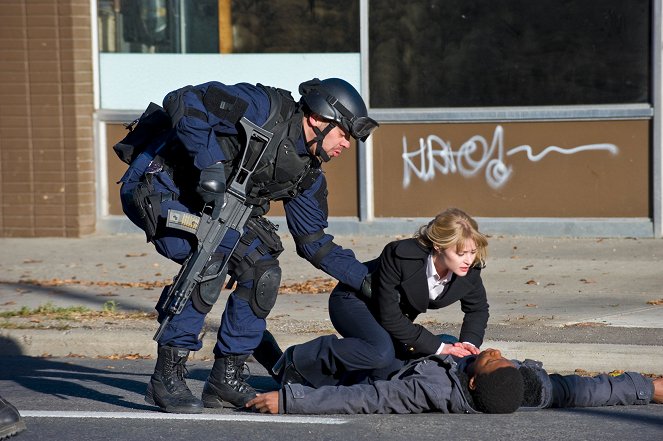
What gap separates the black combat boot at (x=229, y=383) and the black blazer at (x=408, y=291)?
0.73 metres

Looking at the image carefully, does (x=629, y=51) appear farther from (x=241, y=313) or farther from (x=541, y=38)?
(x=241, y=313)

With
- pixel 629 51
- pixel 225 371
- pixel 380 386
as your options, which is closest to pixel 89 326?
pixel 225 371

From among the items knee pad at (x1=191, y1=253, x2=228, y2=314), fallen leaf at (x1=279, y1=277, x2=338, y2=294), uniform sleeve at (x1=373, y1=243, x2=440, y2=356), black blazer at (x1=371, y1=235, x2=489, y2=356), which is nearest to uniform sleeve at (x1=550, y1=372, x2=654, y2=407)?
black blazer at (x1=371, y1=235, x2=489, y2=356)

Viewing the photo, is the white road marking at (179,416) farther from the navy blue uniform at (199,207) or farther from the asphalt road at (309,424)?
the navy blue uniform at (199,207)

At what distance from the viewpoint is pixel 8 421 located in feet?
17.4

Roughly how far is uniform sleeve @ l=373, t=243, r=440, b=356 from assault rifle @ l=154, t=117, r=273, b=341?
733 millimetres

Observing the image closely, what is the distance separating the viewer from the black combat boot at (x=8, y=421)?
17.3 ft

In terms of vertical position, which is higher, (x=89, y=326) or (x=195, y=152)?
(x=195, y=152)

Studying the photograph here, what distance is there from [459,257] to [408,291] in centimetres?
30

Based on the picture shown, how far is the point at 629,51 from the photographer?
10.8 m

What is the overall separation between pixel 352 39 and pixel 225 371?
6.18 meters

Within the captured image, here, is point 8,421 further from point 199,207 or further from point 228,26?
point 228,26

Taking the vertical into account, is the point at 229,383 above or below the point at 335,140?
below

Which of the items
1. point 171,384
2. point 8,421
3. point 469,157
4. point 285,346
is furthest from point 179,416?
point 469,157
